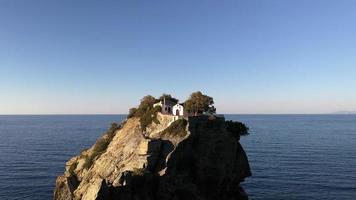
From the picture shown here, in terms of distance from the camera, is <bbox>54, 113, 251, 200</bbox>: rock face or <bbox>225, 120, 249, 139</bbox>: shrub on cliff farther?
<bbox>225, 120, 249, 139</bbox>: shrub on cliff

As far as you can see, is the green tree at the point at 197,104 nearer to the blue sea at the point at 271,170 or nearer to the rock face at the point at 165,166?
the rock face at the point at 165,166

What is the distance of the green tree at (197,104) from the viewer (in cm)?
6253

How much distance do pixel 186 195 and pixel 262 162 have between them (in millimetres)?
59392

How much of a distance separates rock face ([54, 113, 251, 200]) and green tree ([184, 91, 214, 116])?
687cm

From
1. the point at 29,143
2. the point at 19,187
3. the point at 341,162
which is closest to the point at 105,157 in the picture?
the point at 19,187

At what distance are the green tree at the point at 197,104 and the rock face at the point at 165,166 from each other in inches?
270

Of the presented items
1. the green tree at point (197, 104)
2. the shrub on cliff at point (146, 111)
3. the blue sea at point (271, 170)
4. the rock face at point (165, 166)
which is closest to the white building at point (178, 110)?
the green tree at point (197, 104)

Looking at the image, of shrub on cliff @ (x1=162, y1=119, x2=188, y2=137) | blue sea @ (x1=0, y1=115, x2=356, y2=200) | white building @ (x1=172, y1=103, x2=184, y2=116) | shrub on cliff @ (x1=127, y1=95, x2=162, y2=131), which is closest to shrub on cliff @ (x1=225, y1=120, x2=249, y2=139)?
white building @ (x1=172, y1=103, x2=184, y2=116)

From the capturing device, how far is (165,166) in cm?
4750

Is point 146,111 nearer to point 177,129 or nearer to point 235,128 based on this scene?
point 177,129

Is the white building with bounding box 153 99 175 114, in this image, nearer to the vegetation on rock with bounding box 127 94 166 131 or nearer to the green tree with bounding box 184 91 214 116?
the vegetation on rock with bounding box 127 94 166 131

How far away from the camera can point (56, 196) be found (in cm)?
5591

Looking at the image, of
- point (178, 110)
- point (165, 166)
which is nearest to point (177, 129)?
point (165, 166)

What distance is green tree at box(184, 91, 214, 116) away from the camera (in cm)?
6253
